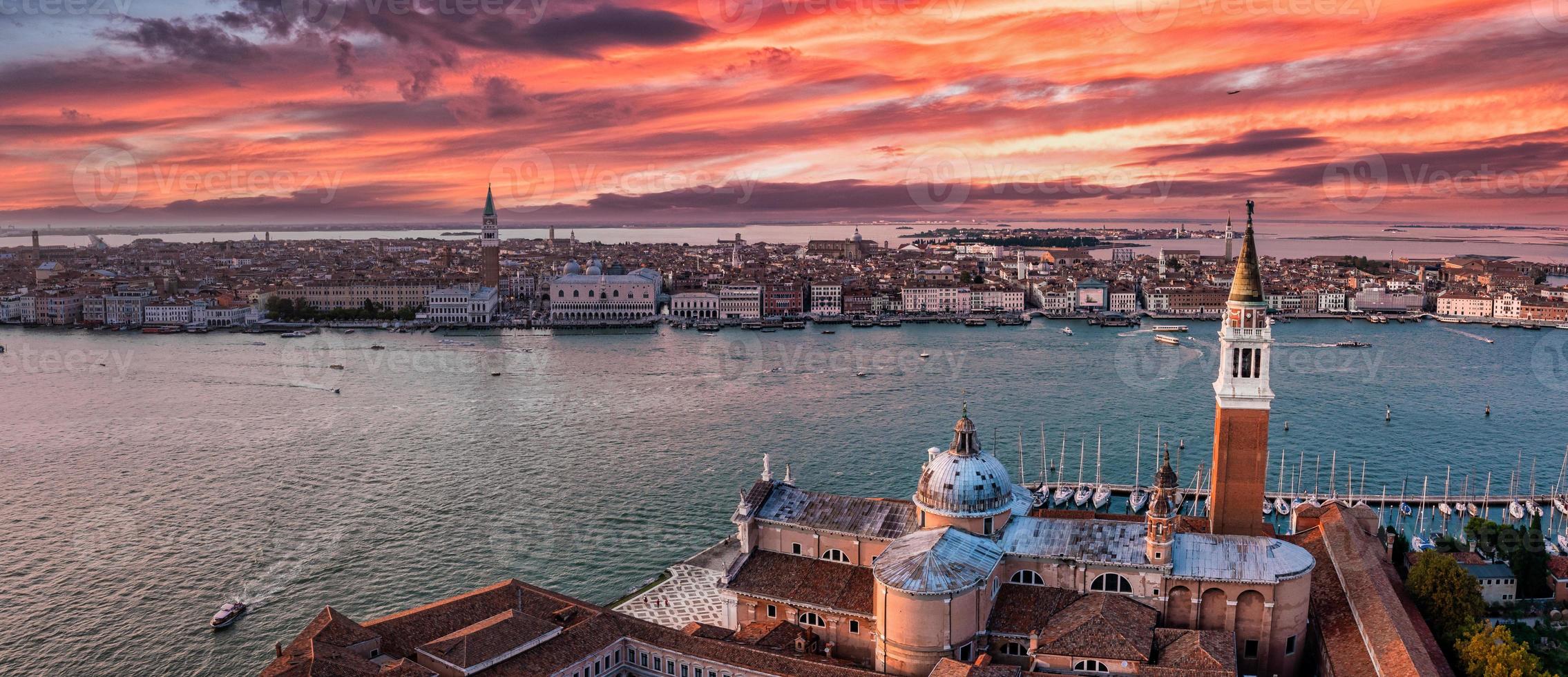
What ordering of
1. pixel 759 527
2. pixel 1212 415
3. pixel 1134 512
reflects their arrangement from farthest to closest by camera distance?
pixel 1212 415 → pixel 1134 512 → pixel 759 527

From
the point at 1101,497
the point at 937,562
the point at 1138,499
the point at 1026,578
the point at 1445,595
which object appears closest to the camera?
the point at 937,562

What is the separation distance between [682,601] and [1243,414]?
7.29 m

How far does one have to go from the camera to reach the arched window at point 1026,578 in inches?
442

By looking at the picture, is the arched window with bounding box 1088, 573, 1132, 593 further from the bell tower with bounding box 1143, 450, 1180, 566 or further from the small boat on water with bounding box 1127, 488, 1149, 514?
the small boat on water with bounding box 1127, 488, 1149, 514

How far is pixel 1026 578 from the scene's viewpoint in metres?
11.3

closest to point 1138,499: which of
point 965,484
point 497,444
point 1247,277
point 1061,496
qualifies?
point 1061,496

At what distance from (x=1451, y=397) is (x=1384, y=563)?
1922 centimetres

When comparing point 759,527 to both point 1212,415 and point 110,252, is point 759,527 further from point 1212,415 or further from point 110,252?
point 110,252

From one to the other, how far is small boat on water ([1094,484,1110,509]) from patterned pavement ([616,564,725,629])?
845cm

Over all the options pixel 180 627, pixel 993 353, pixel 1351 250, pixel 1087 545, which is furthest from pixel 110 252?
pixel 1351 250

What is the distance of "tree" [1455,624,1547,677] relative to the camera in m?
9.98

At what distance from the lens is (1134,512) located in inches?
738
